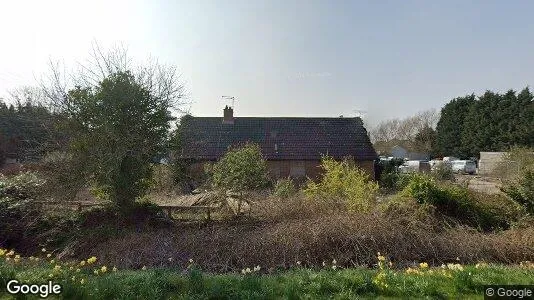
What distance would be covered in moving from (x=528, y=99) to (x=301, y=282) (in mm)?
53450

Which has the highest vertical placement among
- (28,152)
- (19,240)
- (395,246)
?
(28,152)

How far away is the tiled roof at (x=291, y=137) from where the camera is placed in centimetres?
2472

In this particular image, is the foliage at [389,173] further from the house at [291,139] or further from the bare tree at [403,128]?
the bare tree at [403,128]

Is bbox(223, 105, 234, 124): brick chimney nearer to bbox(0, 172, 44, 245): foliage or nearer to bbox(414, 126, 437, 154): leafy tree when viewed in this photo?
bbox(0, 172, 44, 245): foliage

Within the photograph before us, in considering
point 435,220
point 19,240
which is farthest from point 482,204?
point 19,240

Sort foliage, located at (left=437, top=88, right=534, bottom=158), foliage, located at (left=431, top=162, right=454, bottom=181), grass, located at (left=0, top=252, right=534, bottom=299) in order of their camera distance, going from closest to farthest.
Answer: grass, located at (left=0, top=252, right=534, bottom=299) → foliage, located at (left=431, top=162, right=454, bottom=181) → foliage, located at (left=437, top=88, right=534, bottom=158)

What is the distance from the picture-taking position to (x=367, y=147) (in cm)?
2525

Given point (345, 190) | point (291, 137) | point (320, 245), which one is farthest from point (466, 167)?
point (320, 245)

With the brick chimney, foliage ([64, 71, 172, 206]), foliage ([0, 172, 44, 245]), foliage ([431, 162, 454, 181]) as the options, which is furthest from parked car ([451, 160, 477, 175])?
foliage ([0, 172, 44, 245])

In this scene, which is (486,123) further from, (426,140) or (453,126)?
(426,140)

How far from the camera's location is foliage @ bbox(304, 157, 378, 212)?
9430 millimetres

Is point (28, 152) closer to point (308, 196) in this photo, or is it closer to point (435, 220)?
point (308, 196)

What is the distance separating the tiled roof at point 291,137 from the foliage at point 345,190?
44.6 ft

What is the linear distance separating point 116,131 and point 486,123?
5364 cm
